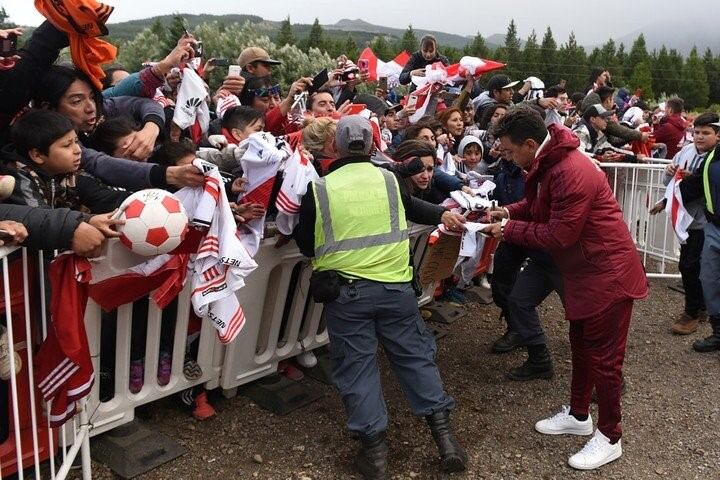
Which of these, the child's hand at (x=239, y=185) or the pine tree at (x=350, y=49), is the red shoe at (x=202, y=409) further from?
the pine tree at (x=350, y=49)

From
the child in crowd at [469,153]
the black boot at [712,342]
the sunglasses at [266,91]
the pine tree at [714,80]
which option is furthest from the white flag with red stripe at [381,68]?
the pine tree at [714,80]

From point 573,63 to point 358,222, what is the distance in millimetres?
49289

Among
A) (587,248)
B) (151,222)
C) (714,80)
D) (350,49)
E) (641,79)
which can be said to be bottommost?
(587,248)

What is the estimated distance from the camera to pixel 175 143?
388cm

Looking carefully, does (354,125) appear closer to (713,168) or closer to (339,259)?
(339,259)

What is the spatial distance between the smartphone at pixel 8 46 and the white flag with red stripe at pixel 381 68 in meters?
5.88

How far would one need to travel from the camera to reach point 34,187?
118 inches

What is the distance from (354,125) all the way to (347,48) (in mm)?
38877

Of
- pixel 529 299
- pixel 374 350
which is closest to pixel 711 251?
pixel 529 299

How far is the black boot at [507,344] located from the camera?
557cm

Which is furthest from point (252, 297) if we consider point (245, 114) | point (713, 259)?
point (713, 259)

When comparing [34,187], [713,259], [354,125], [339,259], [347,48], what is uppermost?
[347,48]

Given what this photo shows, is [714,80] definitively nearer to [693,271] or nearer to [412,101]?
[693,271]

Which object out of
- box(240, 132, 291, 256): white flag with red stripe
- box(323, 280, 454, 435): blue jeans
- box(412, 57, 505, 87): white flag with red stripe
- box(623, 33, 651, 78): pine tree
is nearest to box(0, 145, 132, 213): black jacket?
box(240, 132, 291, 256): white flag with red stripe
